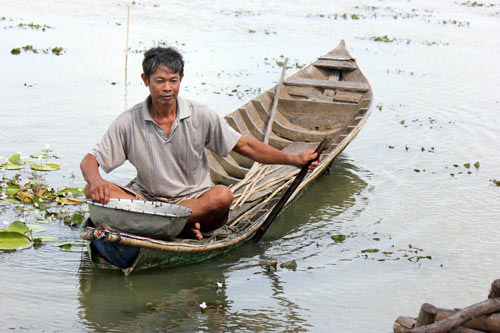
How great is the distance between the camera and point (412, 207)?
242 inches

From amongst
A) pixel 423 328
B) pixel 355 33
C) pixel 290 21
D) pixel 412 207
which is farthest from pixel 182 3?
pixel 423 328

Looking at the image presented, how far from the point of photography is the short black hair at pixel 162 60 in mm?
3969

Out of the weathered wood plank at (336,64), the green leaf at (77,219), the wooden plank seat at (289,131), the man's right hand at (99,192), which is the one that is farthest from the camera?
the weathered wood plank at (336,64)

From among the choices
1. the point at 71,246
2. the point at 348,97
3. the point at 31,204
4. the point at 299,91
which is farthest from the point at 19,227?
the point at 348,97

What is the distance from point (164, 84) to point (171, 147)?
415 mm

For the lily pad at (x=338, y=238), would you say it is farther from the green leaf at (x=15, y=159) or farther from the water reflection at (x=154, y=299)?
the green leaf at (x=15, y=159)

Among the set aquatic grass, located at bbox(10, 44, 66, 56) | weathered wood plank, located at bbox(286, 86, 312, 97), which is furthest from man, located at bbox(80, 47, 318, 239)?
aquatic grass, located at bbox(10, 44, 66, 56)

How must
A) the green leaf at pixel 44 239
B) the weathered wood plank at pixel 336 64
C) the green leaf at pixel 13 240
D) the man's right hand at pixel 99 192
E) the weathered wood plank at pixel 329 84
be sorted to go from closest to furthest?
the man's right hand at pixel 99 192, the green leaf at pixel 13 240, the green leaf at pixel 44 239, the weathered wood plank at pixel 329 84, the weathered wood plank at pixel 336 64

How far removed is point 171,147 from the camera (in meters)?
4.21

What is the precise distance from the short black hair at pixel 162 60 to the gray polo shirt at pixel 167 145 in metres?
0.23

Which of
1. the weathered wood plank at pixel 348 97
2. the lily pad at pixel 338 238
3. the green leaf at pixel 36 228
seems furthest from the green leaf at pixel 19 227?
the weathered wood plank at pixel 348 97

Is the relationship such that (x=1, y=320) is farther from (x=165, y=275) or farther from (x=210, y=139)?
(x=210, y=139)

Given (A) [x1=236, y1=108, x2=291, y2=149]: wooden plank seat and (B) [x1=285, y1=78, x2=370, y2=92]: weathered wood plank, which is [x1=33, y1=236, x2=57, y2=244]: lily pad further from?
(B) [x1=285, y1=78, x2=370, y2=92]: weathered wood plank

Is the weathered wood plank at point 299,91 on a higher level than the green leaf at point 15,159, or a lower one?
higher
